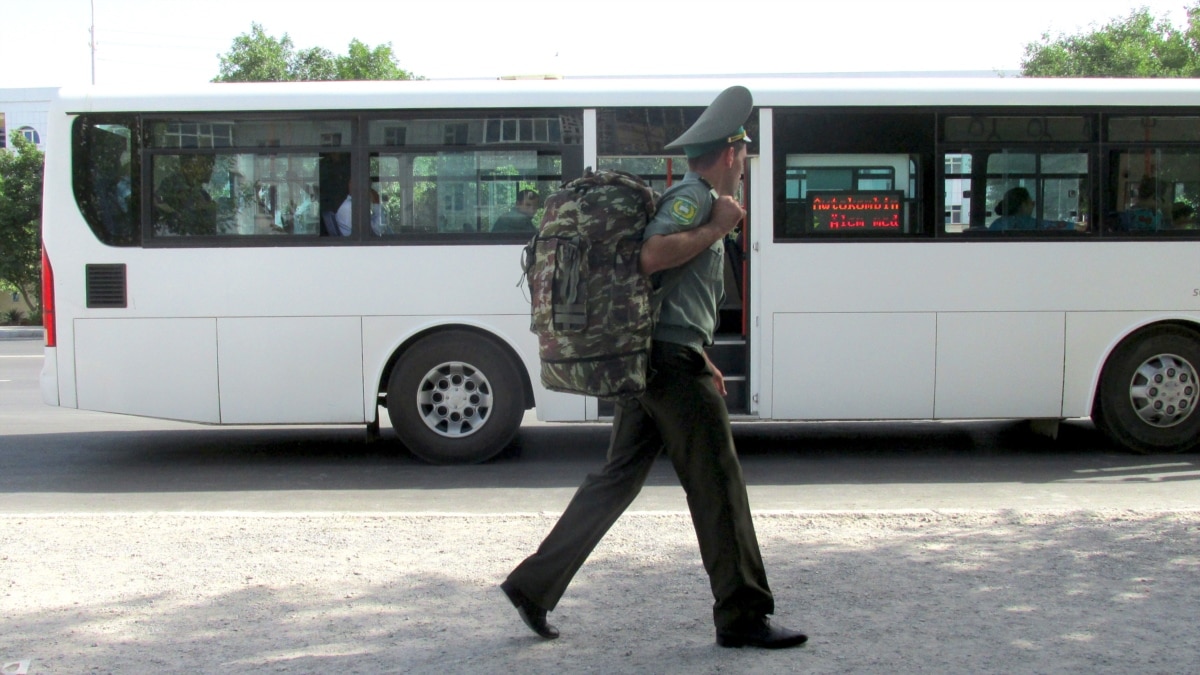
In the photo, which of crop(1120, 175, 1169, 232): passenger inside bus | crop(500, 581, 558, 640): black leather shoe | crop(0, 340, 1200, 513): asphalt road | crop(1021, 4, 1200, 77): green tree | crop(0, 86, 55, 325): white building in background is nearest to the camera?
crop(500, 581, 558, 640): black leather shoe

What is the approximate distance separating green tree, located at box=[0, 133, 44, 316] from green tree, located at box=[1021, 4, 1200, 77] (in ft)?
78.5

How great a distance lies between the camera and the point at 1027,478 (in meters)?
7.88

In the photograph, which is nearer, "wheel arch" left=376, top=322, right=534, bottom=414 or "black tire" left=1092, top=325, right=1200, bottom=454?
"wheel arch" left=376, top=322, right=534, bottom=414

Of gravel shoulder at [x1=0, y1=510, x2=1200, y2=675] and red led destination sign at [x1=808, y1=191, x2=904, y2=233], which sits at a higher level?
red led destination sign at [x1=808, y1=191, x2=904, y2=233]

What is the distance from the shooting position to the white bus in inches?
328

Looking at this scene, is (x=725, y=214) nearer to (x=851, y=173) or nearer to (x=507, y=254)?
(x=507, y=254)

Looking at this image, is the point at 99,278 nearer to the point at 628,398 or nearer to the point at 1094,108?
the point at 628,398

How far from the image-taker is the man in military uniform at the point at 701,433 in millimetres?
3967

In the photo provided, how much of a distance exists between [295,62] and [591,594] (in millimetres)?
26855

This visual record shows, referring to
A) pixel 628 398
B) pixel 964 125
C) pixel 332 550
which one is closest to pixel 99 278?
pixel 332 550

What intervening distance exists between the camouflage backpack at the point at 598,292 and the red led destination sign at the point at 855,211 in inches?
189

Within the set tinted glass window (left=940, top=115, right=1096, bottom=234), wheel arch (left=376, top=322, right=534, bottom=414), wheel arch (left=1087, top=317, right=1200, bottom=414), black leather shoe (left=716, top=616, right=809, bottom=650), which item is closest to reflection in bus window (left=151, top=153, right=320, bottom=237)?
wheel arch (left=376, top=322, right=534, bottom=414)

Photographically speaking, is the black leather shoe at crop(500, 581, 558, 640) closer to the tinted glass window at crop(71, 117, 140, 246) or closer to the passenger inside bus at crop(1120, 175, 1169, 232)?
the tinted glass window at crop(71, 117, 140, 246)

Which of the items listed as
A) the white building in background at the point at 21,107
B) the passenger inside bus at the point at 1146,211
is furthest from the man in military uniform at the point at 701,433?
the white building in background at the point at 21,107
